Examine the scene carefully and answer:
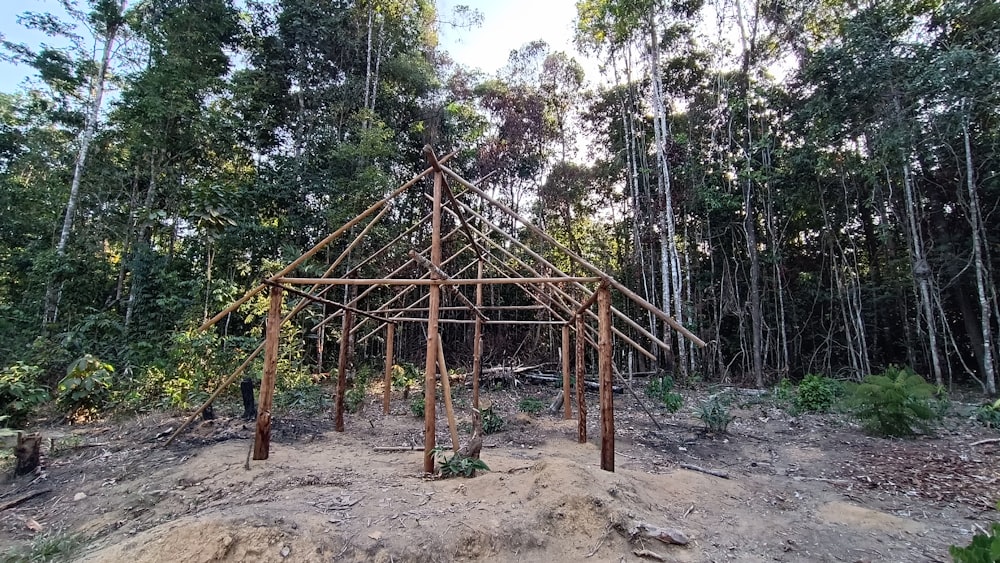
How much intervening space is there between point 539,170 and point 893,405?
11.0 metres

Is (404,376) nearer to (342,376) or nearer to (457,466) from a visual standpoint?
(342,376)

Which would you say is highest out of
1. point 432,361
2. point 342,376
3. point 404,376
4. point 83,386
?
point 432,361

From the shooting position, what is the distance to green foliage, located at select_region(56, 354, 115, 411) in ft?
22.1

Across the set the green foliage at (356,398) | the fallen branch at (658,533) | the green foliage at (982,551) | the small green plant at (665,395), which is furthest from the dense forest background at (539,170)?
the green foliage at (982,551)

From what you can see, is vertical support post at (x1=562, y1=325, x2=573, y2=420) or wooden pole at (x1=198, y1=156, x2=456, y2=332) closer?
wooden pole at (x1=198, y1=156, x2=456, y2=332)

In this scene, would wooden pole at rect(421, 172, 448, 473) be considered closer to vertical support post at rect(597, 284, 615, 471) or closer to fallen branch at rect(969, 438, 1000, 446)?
vertical support post at rect(597, 284, 615, 471)

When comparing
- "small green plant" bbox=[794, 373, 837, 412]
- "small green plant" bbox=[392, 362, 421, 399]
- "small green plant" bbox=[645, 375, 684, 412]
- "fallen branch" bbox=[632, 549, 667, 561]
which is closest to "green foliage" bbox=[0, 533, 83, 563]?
"fallen branch" bbox=[632, 549, 667, 561]

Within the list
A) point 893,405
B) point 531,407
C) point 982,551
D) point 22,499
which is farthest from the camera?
point 531,407

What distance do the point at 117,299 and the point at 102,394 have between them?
495 centimetres

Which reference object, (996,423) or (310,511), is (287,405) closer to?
(310,511)

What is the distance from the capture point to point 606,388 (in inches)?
166

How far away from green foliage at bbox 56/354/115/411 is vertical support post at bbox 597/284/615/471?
25.7ft

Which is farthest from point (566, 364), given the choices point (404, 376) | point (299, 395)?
point (299, 395)

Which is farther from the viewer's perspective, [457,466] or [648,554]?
[457,466]
